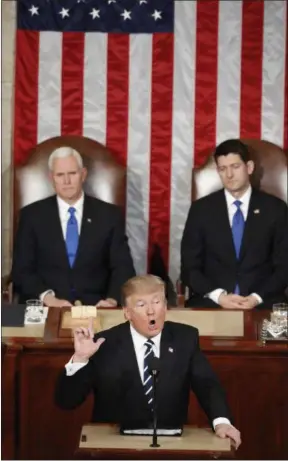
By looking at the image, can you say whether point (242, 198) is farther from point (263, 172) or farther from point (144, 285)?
point (144, 285)

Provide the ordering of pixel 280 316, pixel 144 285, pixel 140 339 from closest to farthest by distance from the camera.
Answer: pixel 144 285
pixel 140 339
pixel 280 316

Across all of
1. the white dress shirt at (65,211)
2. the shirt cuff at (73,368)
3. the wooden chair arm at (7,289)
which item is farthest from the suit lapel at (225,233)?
the shirt cuff at (73,368)

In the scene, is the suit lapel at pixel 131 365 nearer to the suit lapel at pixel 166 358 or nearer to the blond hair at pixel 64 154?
the suit lapel at pixel 166 358

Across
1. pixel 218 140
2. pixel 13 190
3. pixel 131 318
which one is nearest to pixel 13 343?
pixel 131 318

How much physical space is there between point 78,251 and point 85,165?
0.54 meters

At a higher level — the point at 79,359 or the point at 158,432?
the point at 79,359

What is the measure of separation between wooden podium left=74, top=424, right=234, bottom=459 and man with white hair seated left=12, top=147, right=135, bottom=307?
2.40 meters

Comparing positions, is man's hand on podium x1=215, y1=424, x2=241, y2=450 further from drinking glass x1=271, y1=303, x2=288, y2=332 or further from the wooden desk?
drinking glass x1=271, y1=303, x2=288, y2=332

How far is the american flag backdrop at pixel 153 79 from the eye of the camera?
20.6ft

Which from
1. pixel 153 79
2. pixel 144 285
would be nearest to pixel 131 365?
pixel 144 285

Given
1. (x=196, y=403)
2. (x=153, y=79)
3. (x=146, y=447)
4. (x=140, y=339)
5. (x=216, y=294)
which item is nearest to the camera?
(x=146, y=447)

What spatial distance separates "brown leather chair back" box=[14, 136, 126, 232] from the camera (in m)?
5.99

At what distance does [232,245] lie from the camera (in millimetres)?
5734

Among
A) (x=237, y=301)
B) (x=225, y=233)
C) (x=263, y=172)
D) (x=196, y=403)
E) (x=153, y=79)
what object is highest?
(x=153, y=79)
